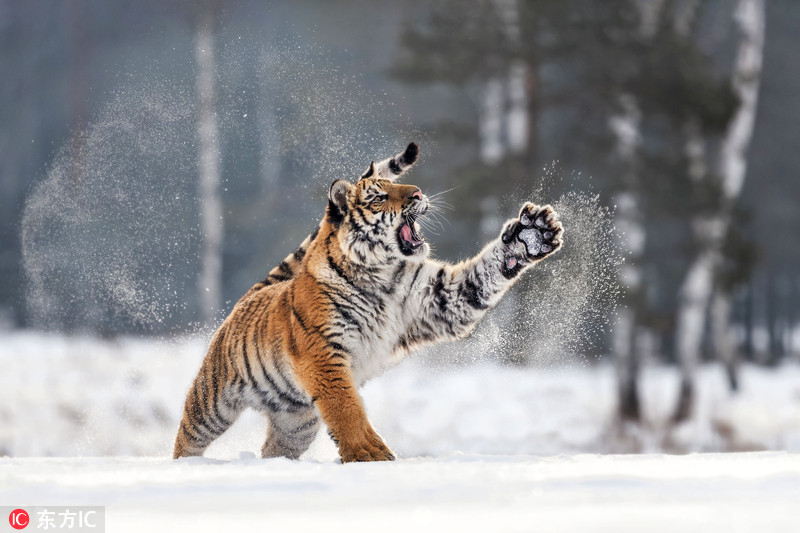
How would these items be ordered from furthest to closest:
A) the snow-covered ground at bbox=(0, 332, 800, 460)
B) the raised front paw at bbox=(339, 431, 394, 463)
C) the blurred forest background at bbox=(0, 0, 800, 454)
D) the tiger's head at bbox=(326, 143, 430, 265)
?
the blurred forest background at bbox=(0, 0, 800, 454)
the snow-covered ground at bbox=(0, 332, 800, 460)
the tiger's head at bbox=(326, 143, 430, 265)
the raised front paw at bbox=(339, 431, 394, 463)

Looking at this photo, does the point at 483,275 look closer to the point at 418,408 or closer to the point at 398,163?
the point at 398,163

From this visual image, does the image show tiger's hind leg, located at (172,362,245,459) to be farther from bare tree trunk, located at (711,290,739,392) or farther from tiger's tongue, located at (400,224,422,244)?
bare tree trunk, located at (711,290,739,392)

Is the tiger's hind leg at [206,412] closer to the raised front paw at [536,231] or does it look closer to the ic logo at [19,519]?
the raised front paw at [536,231]

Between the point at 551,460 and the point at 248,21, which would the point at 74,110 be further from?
the point at 551,460

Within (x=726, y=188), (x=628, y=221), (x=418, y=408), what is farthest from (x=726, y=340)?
(x=418, y=408)

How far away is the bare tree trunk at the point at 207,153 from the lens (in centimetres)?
1336

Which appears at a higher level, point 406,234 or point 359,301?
point 406,234

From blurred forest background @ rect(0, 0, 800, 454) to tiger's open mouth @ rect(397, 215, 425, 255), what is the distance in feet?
12.9

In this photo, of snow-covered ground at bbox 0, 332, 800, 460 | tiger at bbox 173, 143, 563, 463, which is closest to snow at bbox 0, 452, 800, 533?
tiger at bbox 173, 143, 563, 463

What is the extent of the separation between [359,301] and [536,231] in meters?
0.82

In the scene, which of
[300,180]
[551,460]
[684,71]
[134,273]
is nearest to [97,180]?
[134,273]

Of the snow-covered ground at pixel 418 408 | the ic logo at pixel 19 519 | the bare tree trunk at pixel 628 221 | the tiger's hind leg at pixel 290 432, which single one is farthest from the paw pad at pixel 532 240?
the bare tree trunk at pixel 628 221

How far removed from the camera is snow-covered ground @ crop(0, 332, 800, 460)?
36.3 ft

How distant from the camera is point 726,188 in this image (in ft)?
41.2
